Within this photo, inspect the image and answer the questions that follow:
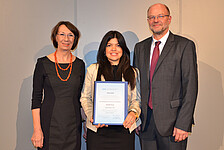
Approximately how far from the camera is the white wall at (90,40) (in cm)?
228

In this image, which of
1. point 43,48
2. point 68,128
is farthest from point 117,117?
point 43,48

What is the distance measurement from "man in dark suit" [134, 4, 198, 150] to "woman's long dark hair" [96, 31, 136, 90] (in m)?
0.16

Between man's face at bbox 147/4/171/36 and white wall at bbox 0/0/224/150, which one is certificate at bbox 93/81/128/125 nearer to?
man's face at bbox 147/4/171/36

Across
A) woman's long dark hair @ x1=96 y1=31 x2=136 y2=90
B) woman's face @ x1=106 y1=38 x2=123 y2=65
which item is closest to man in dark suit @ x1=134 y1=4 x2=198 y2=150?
woman's long dark hair @ x1=96 y1=31 x2=136 y2=90

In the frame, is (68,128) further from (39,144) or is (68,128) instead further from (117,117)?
(117,117)

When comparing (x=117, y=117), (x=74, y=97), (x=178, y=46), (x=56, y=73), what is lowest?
(x=117, y=117)

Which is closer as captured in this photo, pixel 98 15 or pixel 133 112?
pixel 133 112

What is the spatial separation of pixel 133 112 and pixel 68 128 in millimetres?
678

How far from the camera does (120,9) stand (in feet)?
9.95

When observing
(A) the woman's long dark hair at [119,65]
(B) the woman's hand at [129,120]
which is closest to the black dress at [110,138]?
(B) the woman's hand at [129,120]
